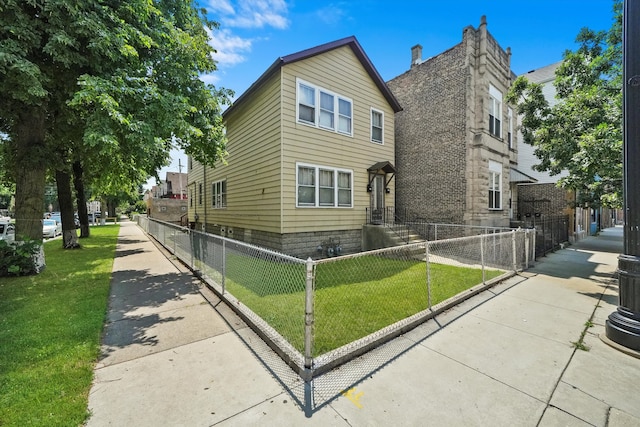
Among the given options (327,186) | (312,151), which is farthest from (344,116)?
(327,186)

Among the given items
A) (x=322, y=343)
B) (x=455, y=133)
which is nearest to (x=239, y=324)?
(x=322, y=343)

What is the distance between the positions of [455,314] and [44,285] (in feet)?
29.8

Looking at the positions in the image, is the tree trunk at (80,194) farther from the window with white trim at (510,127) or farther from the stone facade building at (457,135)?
the window with white trim at (510,127)

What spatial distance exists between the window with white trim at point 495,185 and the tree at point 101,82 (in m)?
11.7

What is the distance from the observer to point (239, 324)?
4465 millimetres

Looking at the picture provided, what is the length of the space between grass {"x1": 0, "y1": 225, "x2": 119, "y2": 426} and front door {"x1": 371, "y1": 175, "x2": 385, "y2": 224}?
30.7 feet

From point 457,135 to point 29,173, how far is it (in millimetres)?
14841

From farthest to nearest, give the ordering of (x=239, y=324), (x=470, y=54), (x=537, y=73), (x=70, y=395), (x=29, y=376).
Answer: (x=537, y=73)
(x=470, y=54)
(x=239, y=324)
(x=29, y=376)
(x=70, y=395)

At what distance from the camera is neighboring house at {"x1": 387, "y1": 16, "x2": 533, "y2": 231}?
11.7m

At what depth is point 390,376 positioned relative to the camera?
10.1 feet

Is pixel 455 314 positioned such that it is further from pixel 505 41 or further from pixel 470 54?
pixel 505 41

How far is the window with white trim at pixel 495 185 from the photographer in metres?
12.7

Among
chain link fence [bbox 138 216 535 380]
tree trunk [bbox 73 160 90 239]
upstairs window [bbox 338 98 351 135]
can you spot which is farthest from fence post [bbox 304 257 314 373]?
tree trunk [bbox 73 160 90 239]

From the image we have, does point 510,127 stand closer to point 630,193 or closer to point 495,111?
point 495,111
